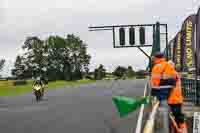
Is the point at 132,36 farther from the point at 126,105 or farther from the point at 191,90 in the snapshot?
the point at 126,105

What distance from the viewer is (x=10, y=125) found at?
49.4ft

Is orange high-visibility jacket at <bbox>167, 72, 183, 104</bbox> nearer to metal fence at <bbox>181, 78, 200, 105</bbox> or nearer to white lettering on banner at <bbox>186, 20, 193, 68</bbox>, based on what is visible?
metal fence at <bbox>181, 78, 200, 105</bbox>

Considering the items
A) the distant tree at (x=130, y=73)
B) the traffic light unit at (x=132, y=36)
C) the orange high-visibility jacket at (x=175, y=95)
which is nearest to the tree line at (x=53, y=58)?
the distant tree at (x=130, y=73)

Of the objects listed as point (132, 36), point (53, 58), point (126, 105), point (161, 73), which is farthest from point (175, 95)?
point (53, 58)

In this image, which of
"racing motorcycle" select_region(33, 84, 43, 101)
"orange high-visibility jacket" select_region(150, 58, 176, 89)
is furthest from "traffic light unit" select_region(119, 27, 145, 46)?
"orange high-visibility jacket" select_region(150, 58, 176, 89)

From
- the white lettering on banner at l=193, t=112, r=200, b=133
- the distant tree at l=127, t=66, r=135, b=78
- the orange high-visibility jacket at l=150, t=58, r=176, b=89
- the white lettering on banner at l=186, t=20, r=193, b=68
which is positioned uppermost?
the white lettering on banner at l=186, t=20, r=193, b=68

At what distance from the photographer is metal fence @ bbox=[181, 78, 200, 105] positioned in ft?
65.1

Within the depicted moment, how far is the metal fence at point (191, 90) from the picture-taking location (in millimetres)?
19844

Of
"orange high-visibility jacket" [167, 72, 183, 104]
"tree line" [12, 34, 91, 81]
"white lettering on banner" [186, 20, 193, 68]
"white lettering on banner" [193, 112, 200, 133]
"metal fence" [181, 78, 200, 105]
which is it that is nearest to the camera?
"white lettering on banner" [193, 112, 200, 133]

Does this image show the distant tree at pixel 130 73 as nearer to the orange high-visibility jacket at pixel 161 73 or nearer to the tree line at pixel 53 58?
the tree line at pixel 53 58

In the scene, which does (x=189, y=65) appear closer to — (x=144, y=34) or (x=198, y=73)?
(x=198, y=73)

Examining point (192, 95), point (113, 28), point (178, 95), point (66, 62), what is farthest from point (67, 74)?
point (178, 95)

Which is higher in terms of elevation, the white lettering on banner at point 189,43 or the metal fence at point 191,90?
the white lettering on banner at point 189,43

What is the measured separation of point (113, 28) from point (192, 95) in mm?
19370
